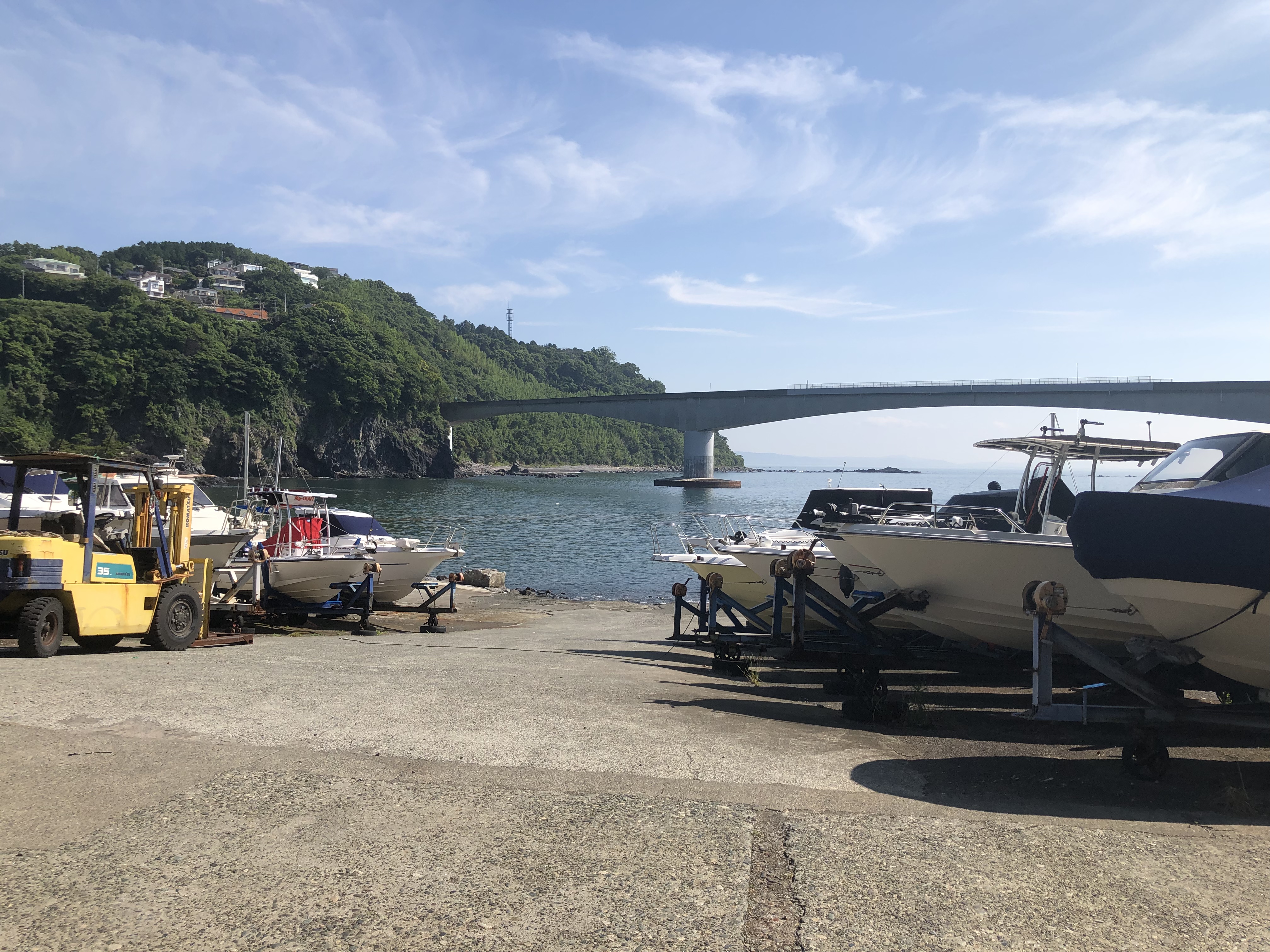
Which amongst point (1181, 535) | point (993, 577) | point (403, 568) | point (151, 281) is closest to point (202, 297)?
point (151, 281)

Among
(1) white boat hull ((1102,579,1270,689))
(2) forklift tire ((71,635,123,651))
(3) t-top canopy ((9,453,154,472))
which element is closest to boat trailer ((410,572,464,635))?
(2) forklift tire ((71,635,123,651))

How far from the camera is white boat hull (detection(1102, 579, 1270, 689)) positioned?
603 centimetres

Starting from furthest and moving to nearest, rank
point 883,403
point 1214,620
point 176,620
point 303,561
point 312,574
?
point 883,403 → point 312,574 → point 303,561 → point 176,620 → point 1214,620

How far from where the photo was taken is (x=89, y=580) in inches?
388

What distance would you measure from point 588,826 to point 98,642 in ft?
29.9

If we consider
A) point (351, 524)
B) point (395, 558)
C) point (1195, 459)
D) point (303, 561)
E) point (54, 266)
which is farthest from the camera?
point (54, 266)

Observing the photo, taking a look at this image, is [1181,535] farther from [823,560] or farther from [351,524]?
[351,524]

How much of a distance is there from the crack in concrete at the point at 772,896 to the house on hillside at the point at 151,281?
166624mm

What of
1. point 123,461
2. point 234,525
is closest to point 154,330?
point 234,525

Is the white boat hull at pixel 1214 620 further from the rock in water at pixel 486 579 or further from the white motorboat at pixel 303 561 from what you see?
the rock in water at pixel 486 579

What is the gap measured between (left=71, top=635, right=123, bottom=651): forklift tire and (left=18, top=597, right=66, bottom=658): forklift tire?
2.31 ft

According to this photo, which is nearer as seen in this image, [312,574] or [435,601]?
[312,574]

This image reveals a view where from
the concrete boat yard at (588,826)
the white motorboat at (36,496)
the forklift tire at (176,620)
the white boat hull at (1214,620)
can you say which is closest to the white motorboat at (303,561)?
the white motorboat at (36,496)

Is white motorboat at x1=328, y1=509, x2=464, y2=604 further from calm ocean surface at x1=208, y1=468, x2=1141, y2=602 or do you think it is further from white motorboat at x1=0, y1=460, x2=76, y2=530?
white motorboat at x1=0, y1=460, x2=76, y2=530
